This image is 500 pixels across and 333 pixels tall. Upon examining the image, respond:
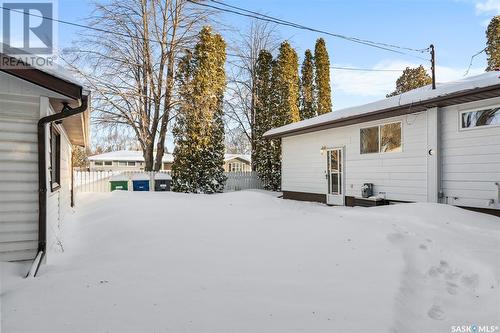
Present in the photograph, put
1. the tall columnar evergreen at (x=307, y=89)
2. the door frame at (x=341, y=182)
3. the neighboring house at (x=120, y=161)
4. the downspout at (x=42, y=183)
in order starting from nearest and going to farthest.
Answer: the downspout at (x=42, y=183)
the door frame at (x=341, y=182)
the tall columnar evergreen at (x=307, y=89)
the neighboring house at (x=120, y=161)

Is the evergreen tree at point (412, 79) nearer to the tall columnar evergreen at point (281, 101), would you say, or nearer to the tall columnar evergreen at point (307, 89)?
the tall columnar evergreen at point (307, 89)

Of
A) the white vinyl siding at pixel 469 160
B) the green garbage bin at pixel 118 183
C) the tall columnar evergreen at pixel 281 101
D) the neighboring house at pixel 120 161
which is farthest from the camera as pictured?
the neighboring house at pixel 120 161

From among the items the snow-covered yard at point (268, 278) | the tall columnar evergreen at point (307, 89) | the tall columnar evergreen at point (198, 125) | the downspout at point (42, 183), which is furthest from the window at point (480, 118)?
the tall columnar evergreen at point (307, 89)

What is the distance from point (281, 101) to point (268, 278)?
53.8ft

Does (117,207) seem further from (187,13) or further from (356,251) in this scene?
(187,13)

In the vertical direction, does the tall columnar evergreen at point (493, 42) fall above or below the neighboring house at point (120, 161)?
above

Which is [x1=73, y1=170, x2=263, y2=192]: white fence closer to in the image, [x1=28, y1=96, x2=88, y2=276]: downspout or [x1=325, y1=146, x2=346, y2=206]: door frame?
[x1=325, y1=146, x2=346, y2=206]: door frame

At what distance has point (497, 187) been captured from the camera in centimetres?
670

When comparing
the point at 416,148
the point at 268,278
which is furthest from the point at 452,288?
the point at 416,148

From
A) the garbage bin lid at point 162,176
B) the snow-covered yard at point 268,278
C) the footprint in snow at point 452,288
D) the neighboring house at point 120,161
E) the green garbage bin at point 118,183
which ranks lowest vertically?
the footprint in snow at point 452,288

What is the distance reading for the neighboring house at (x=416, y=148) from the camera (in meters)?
6.87

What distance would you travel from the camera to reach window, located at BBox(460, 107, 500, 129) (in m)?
6.79

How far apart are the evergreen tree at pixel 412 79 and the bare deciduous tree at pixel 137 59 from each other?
1836 centimetres

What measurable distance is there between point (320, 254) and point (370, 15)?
9.82 meters
